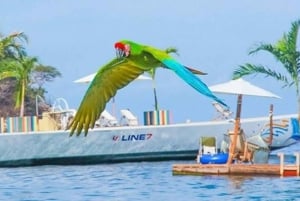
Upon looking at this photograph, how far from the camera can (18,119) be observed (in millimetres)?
25094

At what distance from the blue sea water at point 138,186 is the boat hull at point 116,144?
284cm

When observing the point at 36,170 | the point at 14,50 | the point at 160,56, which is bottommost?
the point at 36,170

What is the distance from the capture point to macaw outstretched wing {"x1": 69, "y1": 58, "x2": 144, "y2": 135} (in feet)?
11.4

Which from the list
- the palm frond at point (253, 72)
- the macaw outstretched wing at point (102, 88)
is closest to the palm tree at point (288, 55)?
the palm frond at point (253, 72)

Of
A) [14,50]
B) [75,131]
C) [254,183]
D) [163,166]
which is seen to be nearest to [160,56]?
[75,131]

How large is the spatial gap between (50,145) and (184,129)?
3742 mm

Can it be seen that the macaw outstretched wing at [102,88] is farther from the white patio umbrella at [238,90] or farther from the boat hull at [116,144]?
the boat hull at [116,144]

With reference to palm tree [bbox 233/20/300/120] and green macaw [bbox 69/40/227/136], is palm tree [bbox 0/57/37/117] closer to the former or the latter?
palm tree [bbox 233/20/300/120]

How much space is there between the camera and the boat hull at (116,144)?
24.3 m

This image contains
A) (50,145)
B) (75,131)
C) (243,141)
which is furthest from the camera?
(50,145)

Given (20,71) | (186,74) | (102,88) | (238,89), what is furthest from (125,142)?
(186,74)

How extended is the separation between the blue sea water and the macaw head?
1074cm

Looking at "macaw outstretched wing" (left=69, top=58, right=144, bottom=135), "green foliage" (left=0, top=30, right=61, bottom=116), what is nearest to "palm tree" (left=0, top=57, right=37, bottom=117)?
"green foliage" (left=0, top=30, right=61, bottom=116)

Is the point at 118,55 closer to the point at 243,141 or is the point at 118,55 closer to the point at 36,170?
the point at 243,141
